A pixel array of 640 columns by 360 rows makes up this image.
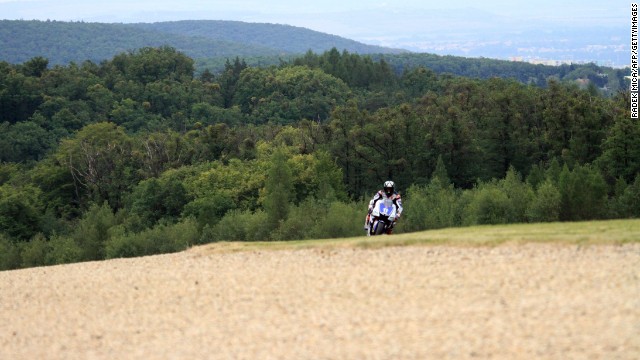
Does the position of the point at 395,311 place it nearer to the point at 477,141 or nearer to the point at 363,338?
the point at 363,338

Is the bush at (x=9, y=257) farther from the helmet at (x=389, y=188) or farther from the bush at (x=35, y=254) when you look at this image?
the helmet at (x=389, y=188)

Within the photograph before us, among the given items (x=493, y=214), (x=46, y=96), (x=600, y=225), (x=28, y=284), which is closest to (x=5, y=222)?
(x=493, y=214)

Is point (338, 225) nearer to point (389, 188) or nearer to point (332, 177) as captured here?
point (389, 188)

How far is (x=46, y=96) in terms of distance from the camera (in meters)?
184

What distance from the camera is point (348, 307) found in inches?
863

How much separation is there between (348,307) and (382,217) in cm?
928

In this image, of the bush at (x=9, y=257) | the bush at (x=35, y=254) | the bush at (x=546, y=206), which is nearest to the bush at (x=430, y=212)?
the bush at (x=546, y=206)

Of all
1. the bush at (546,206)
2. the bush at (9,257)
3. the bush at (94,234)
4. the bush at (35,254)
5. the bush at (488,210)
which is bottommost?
the bush at (9,257)

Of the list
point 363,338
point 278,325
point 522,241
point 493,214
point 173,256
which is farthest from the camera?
point 493,214

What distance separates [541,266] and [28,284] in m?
15.2

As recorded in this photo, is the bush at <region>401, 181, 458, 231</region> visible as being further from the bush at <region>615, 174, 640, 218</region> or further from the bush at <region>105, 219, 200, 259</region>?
the bush at <region>105, 219, 200, 259</region>

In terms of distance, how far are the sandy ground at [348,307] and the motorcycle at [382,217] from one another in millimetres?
3525

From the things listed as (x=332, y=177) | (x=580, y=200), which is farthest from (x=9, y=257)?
(x=580, y=200)

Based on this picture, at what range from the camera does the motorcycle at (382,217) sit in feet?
101
